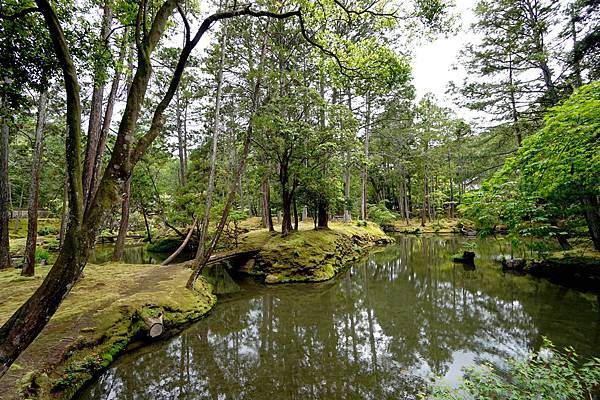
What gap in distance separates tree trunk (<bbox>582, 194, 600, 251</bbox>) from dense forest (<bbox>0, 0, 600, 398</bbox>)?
0.14 ft

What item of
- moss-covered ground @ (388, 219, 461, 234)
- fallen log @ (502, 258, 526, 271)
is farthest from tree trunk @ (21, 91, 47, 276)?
moss-covered ground @ (388, 219, 461, 234)

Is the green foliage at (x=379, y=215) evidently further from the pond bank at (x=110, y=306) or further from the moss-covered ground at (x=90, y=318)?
the moss-covered ground at (x=90, y=318)

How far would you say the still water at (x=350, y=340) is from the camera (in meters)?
4.28

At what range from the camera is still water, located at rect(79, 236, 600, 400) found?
168 inches

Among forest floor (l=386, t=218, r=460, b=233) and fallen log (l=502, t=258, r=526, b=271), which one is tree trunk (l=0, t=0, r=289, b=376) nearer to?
fallen log (l=502, t=258, r=526, b=271)

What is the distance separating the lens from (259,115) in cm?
864

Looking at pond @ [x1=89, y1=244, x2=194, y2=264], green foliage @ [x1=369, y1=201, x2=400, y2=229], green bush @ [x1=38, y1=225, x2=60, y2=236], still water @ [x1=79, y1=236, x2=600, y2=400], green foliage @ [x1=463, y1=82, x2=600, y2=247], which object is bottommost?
still water @ [x1=79, y1=236, x2=600, y2=400]

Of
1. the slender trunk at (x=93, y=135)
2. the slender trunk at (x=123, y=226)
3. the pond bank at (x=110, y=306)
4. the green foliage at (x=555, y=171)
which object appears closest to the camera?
the pond bank at (x=110, y=306)

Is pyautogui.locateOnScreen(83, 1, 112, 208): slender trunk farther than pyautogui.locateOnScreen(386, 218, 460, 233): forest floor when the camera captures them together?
No

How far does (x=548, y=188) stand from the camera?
6930 mm

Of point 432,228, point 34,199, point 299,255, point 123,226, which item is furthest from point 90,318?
point 432,228

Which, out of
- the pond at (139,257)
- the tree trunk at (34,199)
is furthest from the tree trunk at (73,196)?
the pond at (139,257)

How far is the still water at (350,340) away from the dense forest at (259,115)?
2.33 m

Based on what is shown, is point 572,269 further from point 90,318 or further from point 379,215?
point 379,215
